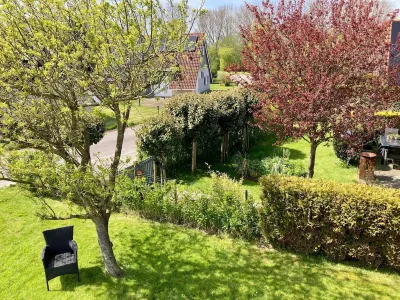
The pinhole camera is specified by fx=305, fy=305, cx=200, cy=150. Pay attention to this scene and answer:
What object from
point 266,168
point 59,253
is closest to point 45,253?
point 59,253

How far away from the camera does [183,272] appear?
6.07 metres

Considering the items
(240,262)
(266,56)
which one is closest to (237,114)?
(266,56)

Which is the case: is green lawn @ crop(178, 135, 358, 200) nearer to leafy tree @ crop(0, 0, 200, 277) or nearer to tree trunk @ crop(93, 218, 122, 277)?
tree trunk @ crop(93, 218, 122, 277)

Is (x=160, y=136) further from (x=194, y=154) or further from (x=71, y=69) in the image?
(x=71, y=69)

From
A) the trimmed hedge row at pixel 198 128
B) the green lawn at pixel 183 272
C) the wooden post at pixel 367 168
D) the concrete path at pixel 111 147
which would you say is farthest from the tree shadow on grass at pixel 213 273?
the concrete path at pixel 111 147

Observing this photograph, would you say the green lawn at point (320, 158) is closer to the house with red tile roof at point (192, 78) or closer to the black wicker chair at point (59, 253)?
the house with red tile roof at point (192, 78)

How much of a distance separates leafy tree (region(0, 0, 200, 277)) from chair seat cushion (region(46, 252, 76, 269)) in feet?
3.89

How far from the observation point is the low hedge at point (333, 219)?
5.76 m

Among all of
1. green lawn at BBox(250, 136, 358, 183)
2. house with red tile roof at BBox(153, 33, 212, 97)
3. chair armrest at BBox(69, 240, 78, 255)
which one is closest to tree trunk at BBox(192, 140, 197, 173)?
house with red tile roof at BBox(153, 33, 212, 97)

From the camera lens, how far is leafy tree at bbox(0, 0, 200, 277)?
459cm

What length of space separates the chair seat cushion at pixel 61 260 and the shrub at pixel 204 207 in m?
1.59

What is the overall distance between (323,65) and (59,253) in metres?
7.04

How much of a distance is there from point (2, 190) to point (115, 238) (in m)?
5.12

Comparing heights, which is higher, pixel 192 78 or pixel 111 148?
pixel 192 78
